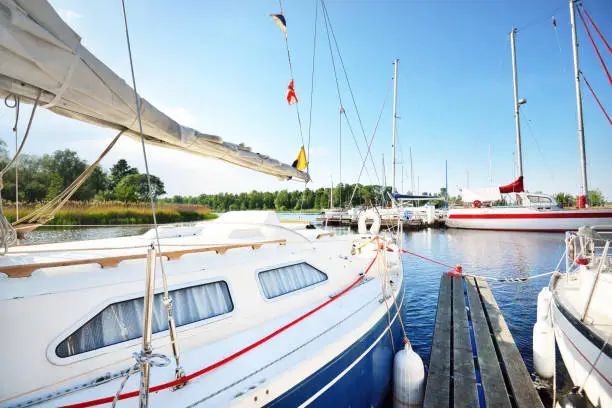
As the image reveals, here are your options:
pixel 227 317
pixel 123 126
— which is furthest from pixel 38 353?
pixel 123 126

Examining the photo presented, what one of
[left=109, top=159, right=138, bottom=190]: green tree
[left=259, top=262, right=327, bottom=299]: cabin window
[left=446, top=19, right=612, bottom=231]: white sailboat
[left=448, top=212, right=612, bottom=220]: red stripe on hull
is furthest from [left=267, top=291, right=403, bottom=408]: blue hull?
[left=109, top=159, right=138, bottom=190]: green tree

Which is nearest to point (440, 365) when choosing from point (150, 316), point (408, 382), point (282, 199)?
point (408, 382)

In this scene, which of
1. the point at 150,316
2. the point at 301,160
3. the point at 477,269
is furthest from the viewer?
the point at 477,269

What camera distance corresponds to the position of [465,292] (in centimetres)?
→ 896

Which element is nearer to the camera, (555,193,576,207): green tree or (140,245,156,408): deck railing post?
(140,245,156,408): deck railing post

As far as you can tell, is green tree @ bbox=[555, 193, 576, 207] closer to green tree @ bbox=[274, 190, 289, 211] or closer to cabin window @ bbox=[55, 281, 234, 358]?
green tree @ bbox=[274, 190, 289, 211]

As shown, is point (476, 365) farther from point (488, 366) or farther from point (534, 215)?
point (534, 215)

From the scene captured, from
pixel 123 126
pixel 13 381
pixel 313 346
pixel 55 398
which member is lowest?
pixel 313 346

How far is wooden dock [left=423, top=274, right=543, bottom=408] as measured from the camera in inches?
148

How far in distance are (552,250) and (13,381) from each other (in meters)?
23.6

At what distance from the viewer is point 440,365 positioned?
454 cm

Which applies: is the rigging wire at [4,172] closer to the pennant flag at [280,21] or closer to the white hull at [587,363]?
the pennant flag at [280,21]

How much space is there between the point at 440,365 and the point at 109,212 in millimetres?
11173

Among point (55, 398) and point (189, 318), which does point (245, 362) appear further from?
point (55, 398)
